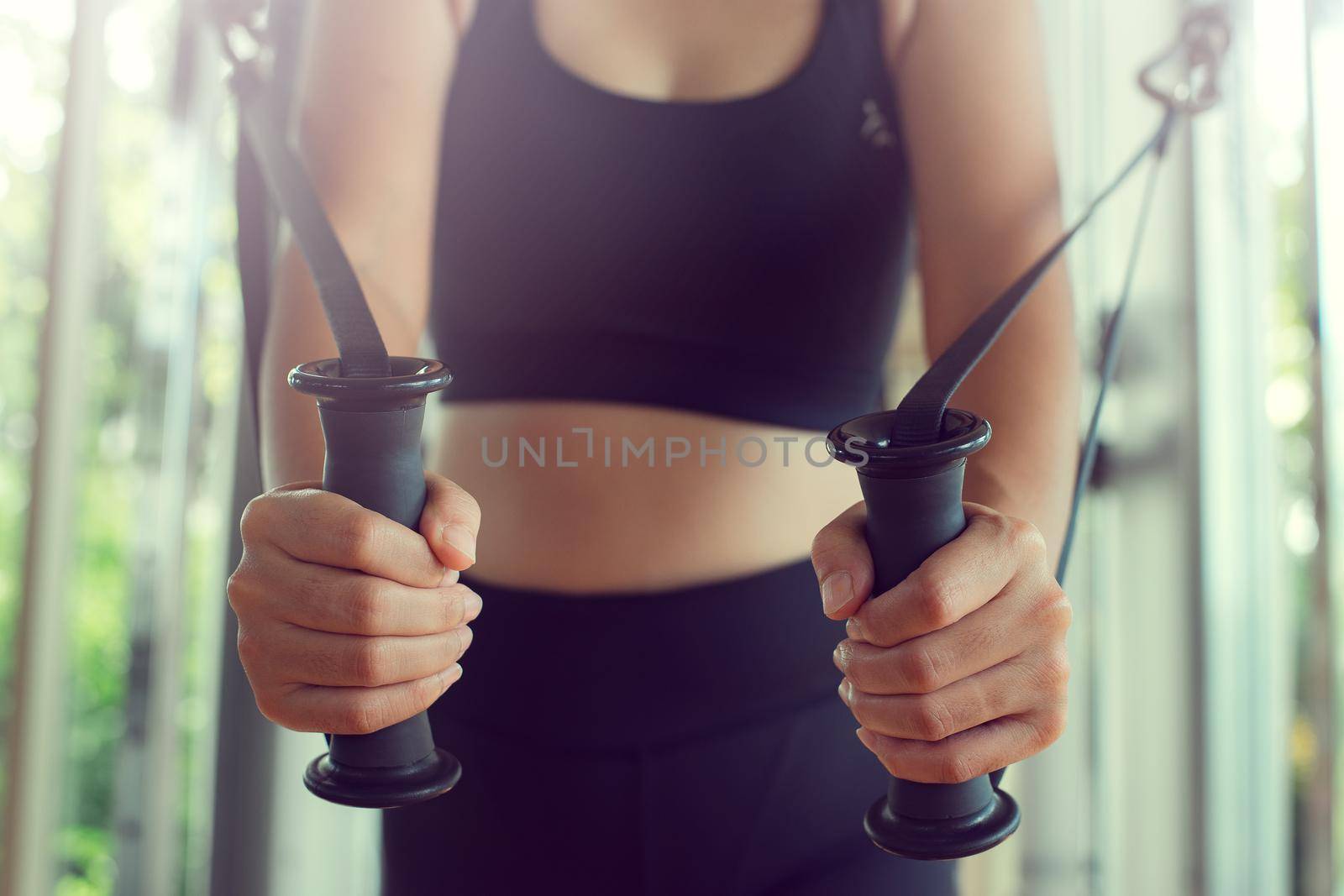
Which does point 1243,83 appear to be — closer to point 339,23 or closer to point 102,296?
point 339,23

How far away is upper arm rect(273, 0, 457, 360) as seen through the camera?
12.4 inches

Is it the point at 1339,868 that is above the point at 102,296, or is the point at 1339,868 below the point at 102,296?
below

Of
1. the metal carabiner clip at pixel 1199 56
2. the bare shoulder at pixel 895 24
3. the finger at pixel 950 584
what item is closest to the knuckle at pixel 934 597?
the finger at pixel 950 584

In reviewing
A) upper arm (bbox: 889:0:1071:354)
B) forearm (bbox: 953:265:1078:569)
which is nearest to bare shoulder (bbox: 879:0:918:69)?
upper arm (bbox: 889:0:1071:354)

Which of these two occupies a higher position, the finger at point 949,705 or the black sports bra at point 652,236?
the black sports bra at point 652,236

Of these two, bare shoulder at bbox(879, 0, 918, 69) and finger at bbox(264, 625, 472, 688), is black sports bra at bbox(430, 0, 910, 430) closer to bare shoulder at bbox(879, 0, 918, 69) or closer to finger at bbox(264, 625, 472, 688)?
bare shoulder at bbox(879, 0, 918, 69)

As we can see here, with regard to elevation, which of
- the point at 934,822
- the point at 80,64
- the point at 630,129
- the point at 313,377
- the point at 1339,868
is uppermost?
the point at 80,64

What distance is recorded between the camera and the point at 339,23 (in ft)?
1.10

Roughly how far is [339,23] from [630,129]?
0.12 meters

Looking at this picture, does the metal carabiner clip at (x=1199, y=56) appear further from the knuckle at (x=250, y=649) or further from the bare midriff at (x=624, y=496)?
the knuckle at (x=250, y=649)

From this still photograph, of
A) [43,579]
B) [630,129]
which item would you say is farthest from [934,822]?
[43,579]

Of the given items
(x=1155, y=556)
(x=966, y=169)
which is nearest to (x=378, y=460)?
(x=966, y=169)

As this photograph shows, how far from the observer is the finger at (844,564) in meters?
0.21

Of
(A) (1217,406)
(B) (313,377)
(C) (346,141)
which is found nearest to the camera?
(B) (313,377)
